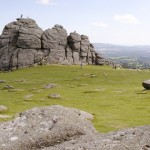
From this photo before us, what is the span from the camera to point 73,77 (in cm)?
12900

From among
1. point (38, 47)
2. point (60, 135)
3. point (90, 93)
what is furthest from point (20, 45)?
point (60, 135)

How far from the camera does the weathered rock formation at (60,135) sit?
17.2 meters

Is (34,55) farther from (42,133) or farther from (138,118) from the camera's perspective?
(42,133)

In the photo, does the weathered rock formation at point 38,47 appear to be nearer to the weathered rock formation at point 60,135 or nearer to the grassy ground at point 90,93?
the grassy ground at point 90,93

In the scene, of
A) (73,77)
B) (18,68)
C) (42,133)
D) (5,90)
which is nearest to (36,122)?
(42,133)

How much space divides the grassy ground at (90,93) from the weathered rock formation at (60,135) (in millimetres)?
22160

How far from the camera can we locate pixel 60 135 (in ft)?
72.3

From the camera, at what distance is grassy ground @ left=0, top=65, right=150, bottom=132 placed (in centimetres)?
5700

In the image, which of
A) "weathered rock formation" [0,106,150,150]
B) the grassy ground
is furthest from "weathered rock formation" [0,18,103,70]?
"weathered rock formation" [0,106,150,150]

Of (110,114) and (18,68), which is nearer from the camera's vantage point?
(110,114)

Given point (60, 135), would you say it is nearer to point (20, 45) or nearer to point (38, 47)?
point (20, 45)

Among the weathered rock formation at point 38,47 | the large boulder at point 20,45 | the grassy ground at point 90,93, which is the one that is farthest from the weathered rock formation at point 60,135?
the weathered rock formation at point 38,47

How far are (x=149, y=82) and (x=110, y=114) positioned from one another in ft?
119

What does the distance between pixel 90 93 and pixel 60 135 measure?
7148cm
